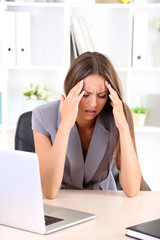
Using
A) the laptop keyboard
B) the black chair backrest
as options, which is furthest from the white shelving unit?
the laptop keyboard

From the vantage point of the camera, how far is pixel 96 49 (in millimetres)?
3107

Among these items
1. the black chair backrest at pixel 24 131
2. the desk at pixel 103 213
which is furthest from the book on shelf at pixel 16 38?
the desk at pixel 103 213

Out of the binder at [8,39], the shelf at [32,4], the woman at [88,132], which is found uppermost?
the shelf at [32,4]

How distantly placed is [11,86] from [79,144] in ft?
5.09

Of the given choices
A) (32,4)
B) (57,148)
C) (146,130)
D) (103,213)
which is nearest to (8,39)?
(32,4)

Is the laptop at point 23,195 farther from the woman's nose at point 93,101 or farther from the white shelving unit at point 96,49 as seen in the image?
the white shelving unit at point 96,49

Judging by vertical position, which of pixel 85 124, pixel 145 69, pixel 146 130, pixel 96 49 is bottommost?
pixel 146 130

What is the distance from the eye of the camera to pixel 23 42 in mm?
2980

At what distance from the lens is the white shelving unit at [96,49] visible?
9.75 feet

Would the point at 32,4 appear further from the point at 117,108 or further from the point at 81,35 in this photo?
the point at 117,108

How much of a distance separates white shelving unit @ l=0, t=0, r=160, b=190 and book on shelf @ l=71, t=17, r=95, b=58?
4 centimetres

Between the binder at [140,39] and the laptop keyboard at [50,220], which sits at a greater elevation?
the binder at [140,39]

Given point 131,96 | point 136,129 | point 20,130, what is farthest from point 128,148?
point 131,96

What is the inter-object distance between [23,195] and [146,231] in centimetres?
34
